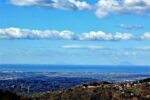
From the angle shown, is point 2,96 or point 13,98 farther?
point 13,98
